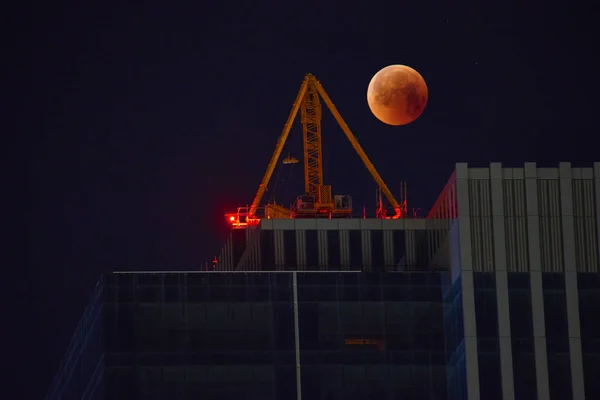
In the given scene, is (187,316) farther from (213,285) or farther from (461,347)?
(461,347)

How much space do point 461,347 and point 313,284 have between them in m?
14.5

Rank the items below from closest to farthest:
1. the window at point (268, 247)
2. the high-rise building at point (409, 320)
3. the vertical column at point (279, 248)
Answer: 1. the high-rise building at point (409, 320)
2. the vertical column at point (279, 248)
3. the window at point (268, 247)

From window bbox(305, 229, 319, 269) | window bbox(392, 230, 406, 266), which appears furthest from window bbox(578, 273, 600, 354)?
window bbox(305, 229, 319, 269)

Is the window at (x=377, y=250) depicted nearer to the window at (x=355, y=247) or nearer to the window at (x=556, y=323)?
the window at (x=355, y=247)

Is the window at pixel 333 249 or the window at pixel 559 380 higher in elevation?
the window at pixel 333 249

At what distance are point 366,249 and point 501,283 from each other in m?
26.4

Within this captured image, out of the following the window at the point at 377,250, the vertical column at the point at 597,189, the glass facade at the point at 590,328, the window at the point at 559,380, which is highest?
the vertical column at the point at 597,189

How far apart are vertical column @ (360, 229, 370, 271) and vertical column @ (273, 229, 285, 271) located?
26.1 ft

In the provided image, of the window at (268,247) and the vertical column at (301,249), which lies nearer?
the vertical column at (301,249)

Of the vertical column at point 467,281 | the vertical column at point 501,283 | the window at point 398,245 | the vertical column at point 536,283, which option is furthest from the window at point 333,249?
the vertical column at point 536,283

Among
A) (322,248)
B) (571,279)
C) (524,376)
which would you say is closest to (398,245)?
(322,248)

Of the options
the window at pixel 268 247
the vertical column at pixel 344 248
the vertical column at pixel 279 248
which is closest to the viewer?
the vertical column at pixel 344 248

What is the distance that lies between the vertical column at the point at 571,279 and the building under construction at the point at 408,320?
0.29 feet

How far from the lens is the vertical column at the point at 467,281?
15688cm
